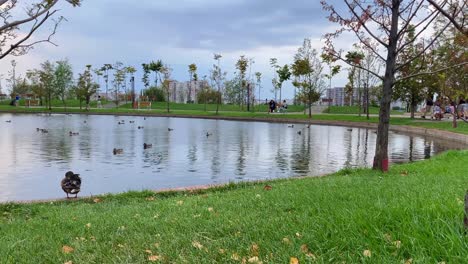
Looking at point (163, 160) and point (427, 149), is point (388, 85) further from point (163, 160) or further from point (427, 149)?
point (427, 149)

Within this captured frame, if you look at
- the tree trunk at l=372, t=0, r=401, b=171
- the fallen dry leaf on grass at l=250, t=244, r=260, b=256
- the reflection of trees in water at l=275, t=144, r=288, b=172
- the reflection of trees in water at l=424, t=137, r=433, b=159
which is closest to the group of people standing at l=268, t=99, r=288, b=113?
the reflection of trees in water at l=424, t=137, r=433, b=159

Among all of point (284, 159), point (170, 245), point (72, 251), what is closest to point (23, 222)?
point (72, 251)

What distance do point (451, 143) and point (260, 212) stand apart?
19851 millimetres

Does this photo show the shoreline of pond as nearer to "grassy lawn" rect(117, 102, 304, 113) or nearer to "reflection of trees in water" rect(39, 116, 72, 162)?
"grassy lawn" rect(117, 102, 304, 113)

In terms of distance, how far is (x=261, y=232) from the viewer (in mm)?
3939

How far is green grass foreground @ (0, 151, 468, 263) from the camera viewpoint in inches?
123

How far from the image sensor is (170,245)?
379 cm

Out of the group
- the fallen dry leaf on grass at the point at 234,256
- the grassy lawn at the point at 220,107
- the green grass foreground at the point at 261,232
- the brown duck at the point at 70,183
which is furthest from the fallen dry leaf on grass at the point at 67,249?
the grassy lawn at the point at 220,107

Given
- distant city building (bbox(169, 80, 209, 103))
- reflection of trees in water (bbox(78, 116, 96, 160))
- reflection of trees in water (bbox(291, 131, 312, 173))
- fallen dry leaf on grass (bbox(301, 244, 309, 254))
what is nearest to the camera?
fallen dry leaf on grass (bbox(301, 244, 309, 254))

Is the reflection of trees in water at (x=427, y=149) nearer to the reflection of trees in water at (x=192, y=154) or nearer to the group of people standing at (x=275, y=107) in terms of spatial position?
the reflection of trees in water at (x=192, y=154)

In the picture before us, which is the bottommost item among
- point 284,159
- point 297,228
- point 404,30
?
point 284,159

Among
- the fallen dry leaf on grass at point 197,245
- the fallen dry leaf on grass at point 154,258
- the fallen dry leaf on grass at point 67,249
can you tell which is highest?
the fallen dry leaf on grass at point 197,245

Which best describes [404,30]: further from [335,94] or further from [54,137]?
[335,94]

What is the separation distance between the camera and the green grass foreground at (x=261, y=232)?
3.12 metres
